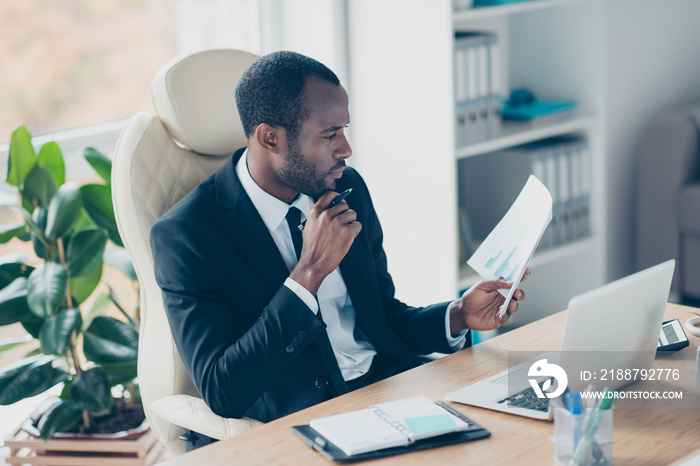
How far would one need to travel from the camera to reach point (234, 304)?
1548mm

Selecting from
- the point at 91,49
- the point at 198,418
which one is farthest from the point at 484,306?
the point at 91,49

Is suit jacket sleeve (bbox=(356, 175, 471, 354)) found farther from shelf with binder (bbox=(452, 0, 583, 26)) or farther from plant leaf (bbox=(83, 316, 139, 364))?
shelf with binder (bbox=(452, 0, 583, 26))

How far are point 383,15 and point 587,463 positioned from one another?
1.80 m

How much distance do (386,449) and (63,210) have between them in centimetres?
119

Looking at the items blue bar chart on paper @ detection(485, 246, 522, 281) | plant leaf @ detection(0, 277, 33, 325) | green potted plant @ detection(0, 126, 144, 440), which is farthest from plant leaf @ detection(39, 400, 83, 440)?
blue bar chart on paper @ detection(485, 246, 522, 281)

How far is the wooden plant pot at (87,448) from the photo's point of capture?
2189 mm

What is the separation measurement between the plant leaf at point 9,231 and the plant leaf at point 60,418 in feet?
1.44

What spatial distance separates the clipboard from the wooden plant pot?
110 cm

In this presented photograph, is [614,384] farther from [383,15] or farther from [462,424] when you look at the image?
[383,15]

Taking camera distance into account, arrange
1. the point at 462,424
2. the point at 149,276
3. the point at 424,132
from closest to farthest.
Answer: the point at 462,424
the point at 149,276
the point at 424,132

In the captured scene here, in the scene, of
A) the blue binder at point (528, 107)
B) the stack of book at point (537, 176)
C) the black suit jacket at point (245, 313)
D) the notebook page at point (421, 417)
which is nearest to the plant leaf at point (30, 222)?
the black suit jacket at point (245, 313)

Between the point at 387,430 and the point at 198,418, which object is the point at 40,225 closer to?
the point at 198,418

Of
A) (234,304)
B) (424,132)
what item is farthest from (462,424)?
(424,132)

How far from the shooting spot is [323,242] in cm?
152
